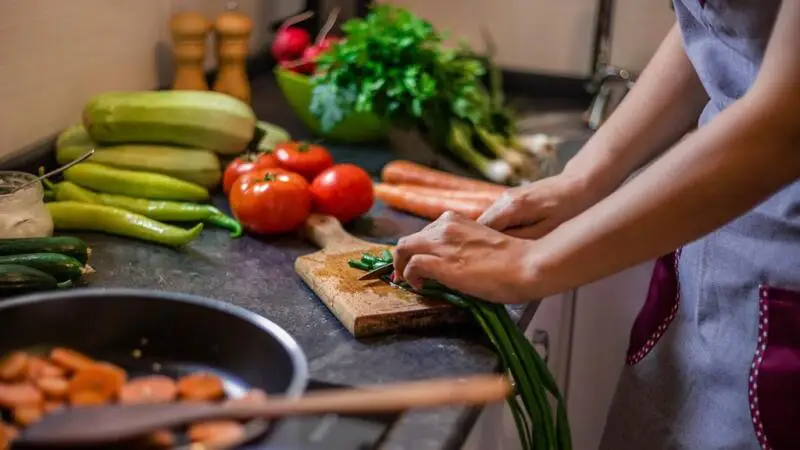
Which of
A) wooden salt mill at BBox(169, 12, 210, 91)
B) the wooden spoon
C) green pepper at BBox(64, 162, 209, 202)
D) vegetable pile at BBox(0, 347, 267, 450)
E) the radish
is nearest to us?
the wooden spoon

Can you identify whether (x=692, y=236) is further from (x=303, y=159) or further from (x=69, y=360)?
(x=303, y=159)

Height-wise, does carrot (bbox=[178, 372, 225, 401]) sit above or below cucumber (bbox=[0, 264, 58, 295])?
above

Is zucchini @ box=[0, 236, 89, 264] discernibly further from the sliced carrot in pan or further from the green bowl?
the green bowl

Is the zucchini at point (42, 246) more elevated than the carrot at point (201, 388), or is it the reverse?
the carrot at point (201, 388)

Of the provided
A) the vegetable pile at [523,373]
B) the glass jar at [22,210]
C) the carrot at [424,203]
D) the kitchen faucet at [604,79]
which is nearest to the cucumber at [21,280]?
the glass jar at [22,210]

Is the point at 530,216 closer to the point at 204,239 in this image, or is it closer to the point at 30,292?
the point at 204,239

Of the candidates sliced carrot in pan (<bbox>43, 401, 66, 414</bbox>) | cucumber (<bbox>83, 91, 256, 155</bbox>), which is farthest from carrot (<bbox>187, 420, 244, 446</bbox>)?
cucumber (<bbox>83, 91, 256, 155</bbox>)

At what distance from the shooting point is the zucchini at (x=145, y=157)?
4.56 feet

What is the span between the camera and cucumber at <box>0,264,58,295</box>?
1.04 m

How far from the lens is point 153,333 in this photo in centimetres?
95

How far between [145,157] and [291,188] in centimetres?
23

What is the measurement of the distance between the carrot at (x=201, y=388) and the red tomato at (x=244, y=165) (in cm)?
58

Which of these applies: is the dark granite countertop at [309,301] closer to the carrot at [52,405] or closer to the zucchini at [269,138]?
the zucchini at [269,138]

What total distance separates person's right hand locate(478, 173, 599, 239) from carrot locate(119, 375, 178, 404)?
473mm
